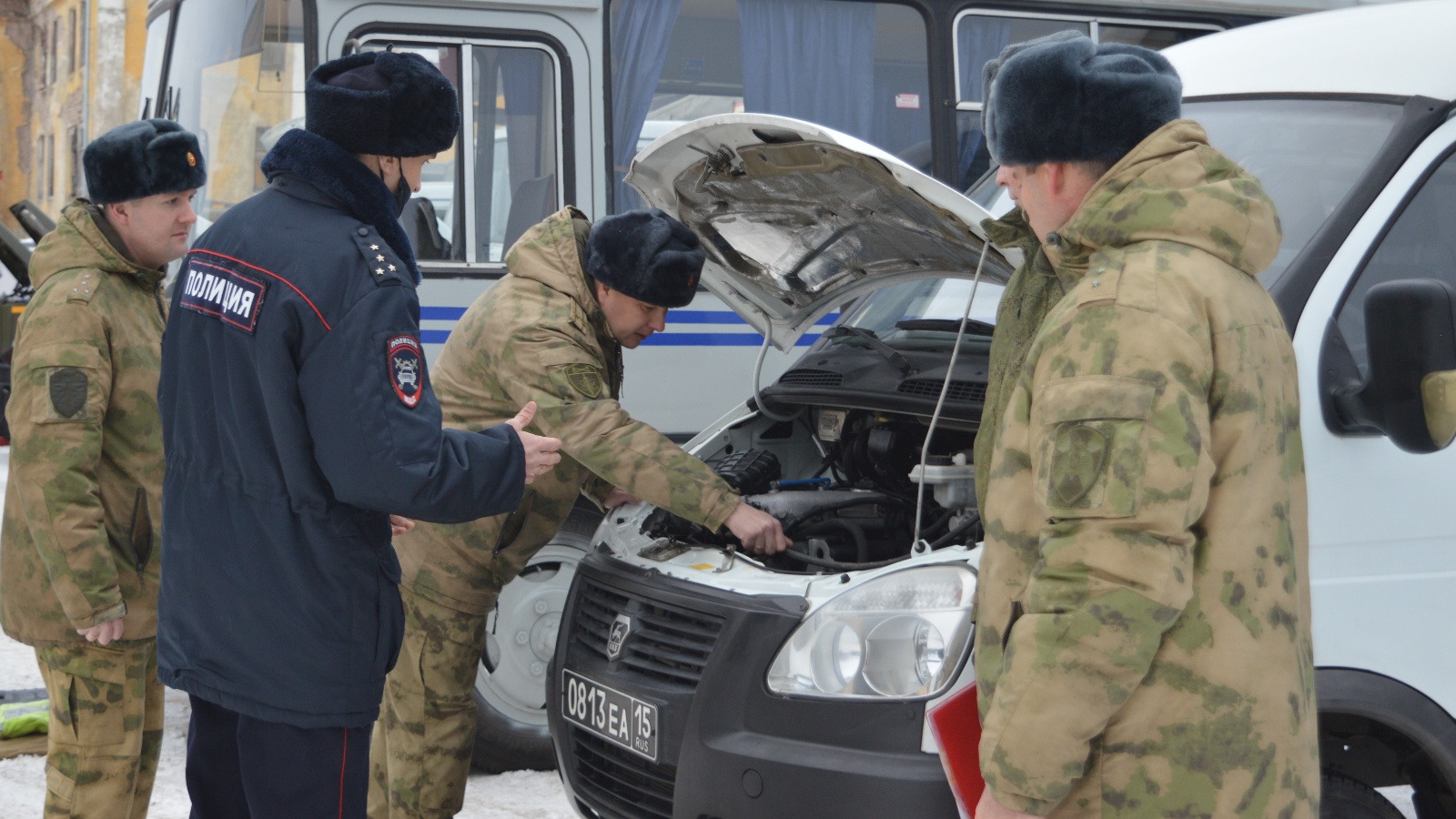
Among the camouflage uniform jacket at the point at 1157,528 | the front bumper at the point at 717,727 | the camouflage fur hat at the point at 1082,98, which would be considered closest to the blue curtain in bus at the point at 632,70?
the front bumper at the point at 717,727

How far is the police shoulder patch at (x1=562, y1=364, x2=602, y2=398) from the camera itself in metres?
3.68

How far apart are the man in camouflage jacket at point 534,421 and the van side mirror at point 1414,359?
1619 mm

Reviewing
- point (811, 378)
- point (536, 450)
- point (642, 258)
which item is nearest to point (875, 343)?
point (811, 378)

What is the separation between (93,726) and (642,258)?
1.80 metres

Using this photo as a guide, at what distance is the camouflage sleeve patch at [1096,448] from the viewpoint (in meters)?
1.88

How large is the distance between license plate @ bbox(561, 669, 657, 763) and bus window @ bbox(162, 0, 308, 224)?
9.60 feet

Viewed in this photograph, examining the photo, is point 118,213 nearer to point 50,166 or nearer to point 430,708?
point 430,708

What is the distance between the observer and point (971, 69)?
6.24 m

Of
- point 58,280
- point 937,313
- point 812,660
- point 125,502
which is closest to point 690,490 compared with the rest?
point 812,660

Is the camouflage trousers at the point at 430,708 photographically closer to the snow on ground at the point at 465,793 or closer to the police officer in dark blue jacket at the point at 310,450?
the snow on ground at the point at 465,793

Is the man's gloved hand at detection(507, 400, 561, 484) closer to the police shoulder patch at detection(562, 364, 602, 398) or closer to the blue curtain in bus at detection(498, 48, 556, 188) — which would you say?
the police shoulder patch at detection(562, 364, 602, 398)

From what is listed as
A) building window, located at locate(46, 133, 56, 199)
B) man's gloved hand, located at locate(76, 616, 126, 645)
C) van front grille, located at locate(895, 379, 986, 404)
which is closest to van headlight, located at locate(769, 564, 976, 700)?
van front grille, located at locate(895, 379, 986, 404)

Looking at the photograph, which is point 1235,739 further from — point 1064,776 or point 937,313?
point 937,313

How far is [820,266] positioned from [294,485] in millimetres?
2079
